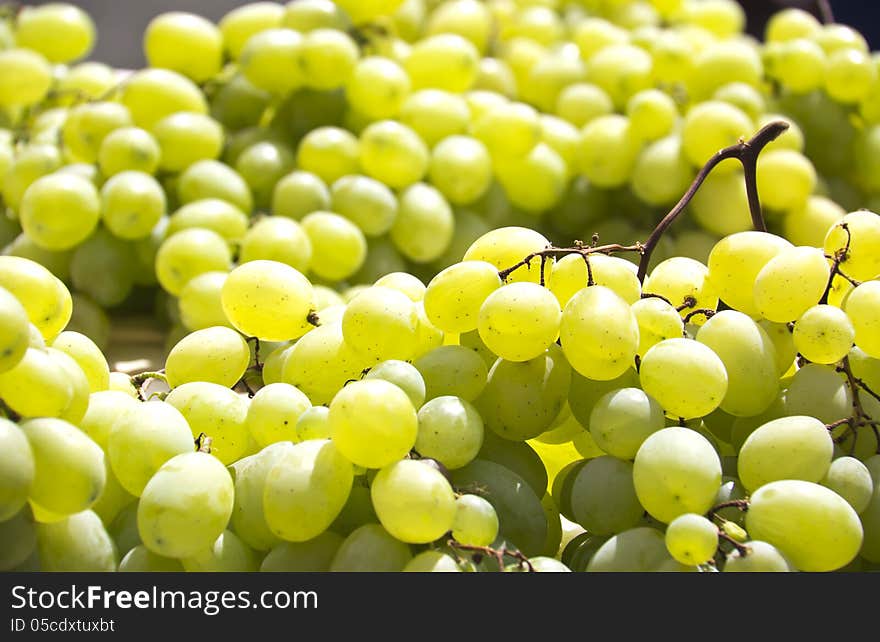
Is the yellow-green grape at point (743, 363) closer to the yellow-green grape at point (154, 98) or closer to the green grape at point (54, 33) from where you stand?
the yellow-green grape at point (154, 98)

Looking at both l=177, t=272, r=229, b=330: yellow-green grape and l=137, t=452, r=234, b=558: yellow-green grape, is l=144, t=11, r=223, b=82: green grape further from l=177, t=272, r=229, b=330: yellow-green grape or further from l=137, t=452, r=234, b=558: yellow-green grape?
l=137, t=452, r=234, b=558: yellow-green grape

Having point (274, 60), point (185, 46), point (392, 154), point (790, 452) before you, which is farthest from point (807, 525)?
point (185, 46)

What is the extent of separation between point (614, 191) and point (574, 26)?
0.39m

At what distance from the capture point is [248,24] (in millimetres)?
1245

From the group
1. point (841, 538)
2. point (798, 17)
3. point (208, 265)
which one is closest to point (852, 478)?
point (841, 538)

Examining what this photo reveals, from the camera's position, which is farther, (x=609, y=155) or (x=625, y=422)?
(x=609, y=155)

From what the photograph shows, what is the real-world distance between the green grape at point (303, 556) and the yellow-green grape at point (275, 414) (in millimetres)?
66

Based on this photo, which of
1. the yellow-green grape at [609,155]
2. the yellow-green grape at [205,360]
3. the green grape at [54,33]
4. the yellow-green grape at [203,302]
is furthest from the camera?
the green grape at [54,33]

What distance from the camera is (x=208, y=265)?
0.98 metres

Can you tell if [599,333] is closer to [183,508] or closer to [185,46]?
[183,508]

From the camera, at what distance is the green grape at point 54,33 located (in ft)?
4.24

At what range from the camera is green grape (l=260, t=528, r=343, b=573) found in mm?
476

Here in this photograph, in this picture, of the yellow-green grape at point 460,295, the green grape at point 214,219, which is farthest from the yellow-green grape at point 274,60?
the yellow-green grape at point 460,295

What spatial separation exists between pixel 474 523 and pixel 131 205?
2.24 ft
